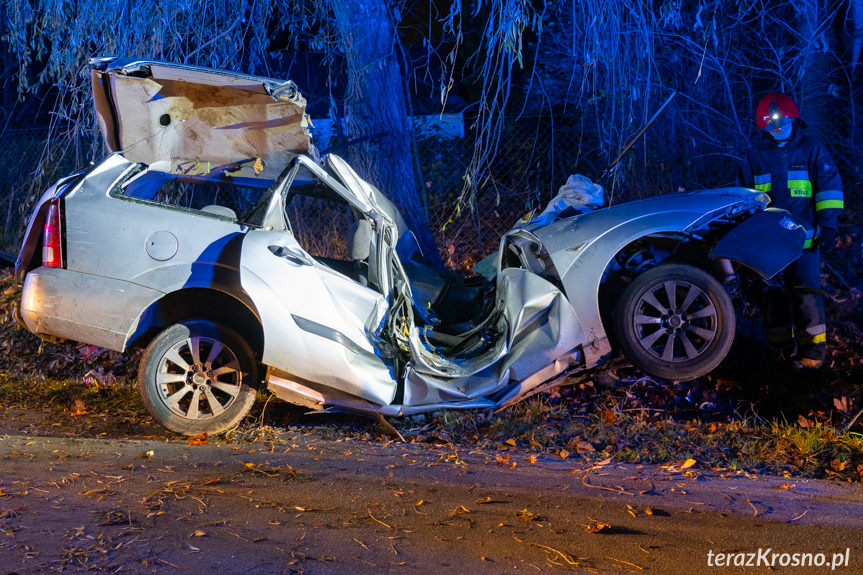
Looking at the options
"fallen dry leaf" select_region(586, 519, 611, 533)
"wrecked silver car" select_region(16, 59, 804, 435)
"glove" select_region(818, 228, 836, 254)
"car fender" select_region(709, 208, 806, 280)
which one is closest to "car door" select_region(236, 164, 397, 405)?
"wrecked silver car" select_region(16, 59, 804, 435)

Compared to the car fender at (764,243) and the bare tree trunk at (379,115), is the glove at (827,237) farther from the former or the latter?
the bare tree trunk at (379,115)

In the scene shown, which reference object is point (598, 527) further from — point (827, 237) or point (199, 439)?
point (827, 237)

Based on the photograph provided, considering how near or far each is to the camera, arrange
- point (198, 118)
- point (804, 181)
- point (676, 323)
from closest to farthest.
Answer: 1. point (676, 323)
2. point (198, 118)
3. point (804, 181)

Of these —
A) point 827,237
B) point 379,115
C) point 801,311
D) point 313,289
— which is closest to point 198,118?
point 313,289

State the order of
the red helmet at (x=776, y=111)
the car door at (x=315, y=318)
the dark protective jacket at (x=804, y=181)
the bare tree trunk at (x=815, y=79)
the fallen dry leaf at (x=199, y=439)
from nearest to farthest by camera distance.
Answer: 1. the car door at (x=315, y=318)
2. the fallen dry leaf at (x=199, y=439)
3. the dark protective jacket at (x=804, y=181)
4. the red helmet at (x=776, y=111)
5. the bare tree trunk at (x=815, y=79)

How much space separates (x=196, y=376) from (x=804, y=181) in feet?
15.3

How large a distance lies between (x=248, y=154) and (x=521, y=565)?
3813 mm

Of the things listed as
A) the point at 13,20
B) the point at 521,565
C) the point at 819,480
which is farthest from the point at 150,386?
the point at 13,20

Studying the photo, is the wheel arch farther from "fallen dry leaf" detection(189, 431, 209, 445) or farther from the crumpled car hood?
the crumpled car hood

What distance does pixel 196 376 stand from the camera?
16.6 ft

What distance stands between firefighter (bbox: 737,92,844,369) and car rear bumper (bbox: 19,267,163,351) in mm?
4549

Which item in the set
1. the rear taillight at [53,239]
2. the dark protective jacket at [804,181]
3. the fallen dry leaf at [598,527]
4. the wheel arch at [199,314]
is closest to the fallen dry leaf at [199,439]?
the wheel arch at [199,314]

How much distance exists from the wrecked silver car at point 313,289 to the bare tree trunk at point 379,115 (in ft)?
7.79

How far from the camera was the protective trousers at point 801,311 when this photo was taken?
18.2 feet
